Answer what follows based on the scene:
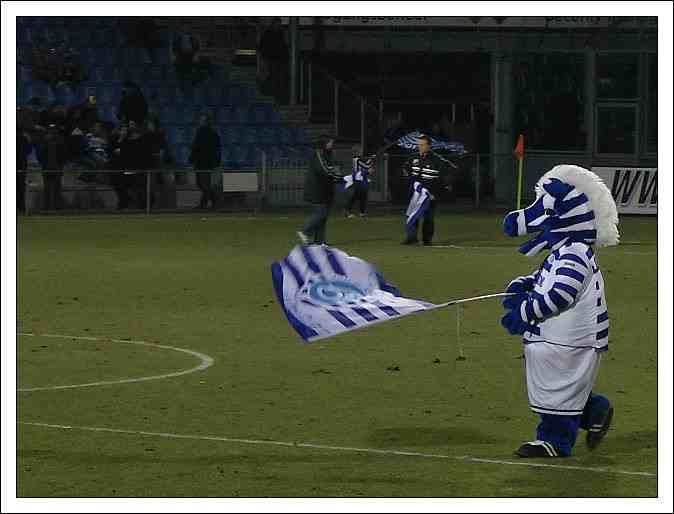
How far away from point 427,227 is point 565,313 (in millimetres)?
16398

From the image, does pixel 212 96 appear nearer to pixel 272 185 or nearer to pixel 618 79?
pixel 272 185

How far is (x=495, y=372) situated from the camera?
1513cm

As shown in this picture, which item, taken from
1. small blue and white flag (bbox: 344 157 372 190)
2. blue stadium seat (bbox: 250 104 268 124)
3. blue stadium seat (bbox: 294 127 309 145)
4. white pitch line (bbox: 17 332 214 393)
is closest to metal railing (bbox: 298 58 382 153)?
blue stadium seat (bbox: 294 127 309 145)

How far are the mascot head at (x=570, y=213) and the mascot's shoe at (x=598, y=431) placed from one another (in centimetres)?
118

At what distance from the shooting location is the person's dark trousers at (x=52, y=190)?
1347 inches

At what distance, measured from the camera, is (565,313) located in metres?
11.1

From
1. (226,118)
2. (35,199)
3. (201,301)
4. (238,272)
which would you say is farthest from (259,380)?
(226,118)

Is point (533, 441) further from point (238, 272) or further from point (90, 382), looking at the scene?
point (238, 272)

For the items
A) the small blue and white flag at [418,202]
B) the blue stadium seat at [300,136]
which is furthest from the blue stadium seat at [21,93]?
the small blue and white flag at [418,202]

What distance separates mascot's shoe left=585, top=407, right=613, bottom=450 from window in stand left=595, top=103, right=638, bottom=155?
1169 inches

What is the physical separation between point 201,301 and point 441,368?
5801 mm

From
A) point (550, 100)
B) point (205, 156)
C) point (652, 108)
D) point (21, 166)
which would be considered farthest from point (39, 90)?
point (652, 108)

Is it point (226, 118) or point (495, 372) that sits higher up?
point (226, 118)

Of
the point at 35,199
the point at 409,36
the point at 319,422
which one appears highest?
the point at 409,36
